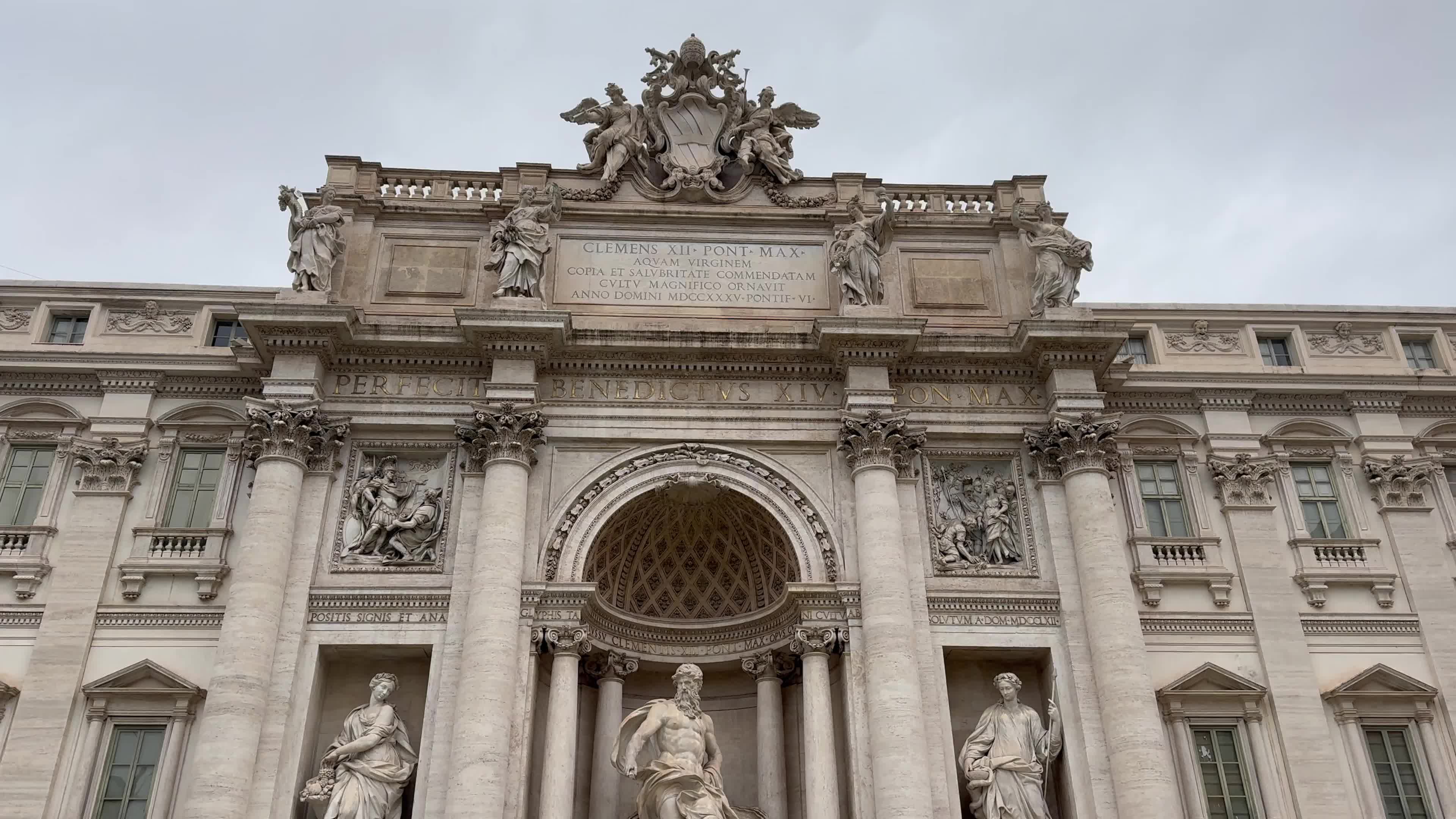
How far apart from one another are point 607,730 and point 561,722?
4.84ft

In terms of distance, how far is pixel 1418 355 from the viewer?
921 inches

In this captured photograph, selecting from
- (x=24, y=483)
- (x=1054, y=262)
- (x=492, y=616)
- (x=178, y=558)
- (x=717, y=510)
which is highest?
(x=1054, y=262)

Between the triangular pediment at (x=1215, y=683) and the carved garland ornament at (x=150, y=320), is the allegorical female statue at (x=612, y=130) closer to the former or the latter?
the carved garland ornament at (x=150, y=320)

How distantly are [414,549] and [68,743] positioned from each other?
18.5 feet

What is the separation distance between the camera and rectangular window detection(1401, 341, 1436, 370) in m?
23.2

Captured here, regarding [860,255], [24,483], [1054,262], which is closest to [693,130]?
[860,255]

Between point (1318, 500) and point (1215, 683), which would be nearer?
point (1215, 683)

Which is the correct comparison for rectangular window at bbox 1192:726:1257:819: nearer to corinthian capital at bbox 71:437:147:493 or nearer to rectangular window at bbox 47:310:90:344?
corinthian capital at bbox 71:437:147:493

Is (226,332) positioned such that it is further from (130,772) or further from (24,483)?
(130,772)

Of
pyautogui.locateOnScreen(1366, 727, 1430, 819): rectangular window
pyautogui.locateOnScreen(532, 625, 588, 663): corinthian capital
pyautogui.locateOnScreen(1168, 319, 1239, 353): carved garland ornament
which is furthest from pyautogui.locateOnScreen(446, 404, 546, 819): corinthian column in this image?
pyautogui.locateOnScreen(1366, 727, 1430, 819): rectangular window

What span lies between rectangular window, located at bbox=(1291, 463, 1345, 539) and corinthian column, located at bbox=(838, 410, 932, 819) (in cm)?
711

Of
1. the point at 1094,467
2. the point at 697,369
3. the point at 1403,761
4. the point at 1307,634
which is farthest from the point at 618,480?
the point at 1403,761

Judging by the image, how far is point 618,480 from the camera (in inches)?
788

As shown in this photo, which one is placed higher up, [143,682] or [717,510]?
[717,510]
